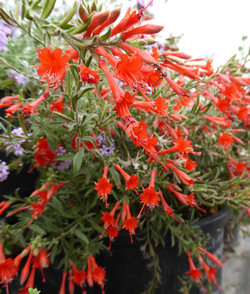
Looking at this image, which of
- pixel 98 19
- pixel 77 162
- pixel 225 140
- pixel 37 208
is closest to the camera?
pixel 98 19

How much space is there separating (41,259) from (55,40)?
699 millimetres

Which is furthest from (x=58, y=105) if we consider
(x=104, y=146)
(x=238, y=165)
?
(x=238, y=165)

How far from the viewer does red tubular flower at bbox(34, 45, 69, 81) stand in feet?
1.27

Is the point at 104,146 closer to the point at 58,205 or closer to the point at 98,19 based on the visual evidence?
the point at 58,205

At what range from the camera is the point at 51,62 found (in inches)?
15.9

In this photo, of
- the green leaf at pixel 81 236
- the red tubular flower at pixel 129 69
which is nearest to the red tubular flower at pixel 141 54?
the red tubular flower at pixel 129 69

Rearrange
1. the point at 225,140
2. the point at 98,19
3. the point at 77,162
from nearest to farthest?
the point at 98,19 < the point at 77,162 < the point at 225,140

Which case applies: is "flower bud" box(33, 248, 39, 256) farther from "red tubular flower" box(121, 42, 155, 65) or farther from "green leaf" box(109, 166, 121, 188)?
"red tubular flower" box(121, 42, 155, 65)

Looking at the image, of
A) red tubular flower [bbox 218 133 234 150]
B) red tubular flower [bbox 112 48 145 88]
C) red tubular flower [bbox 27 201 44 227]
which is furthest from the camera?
red tubular flower [bbox 218 133 234 150]

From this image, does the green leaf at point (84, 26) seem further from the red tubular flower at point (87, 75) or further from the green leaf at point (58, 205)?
the green leaf at point (58, 205)

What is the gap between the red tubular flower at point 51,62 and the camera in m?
0.39

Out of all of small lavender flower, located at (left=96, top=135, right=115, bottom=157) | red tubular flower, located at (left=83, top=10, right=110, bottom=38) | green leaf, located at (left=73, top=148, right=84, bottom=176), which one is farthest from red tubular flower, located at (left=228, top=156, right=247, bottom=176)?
red tubular flower, located at (left=83, top=10, right=110, bottom=38)

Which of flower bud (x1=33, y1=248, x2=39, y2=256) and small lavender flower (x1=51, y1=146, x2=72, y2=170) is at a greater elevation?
small lavender flower (x1=51, y1=146, x2=72, y2=170)

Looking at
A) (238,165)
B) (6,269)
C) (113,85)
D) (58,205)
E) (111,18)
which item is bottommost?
(6,269)
